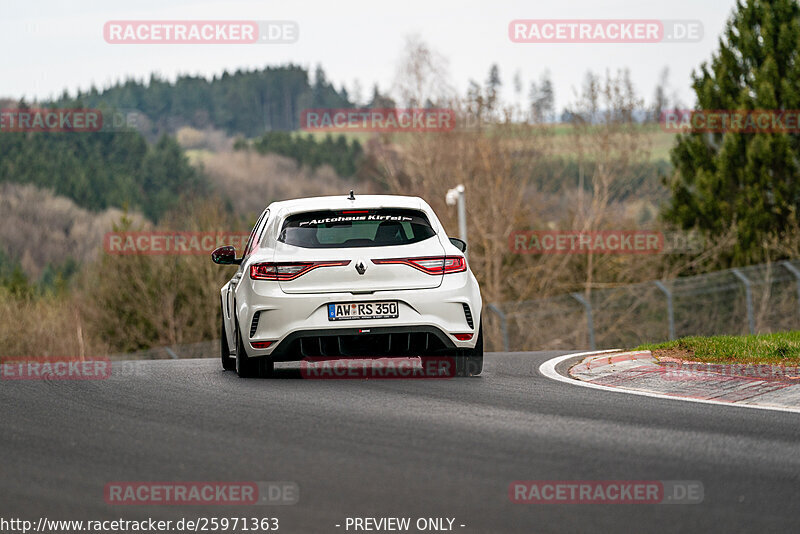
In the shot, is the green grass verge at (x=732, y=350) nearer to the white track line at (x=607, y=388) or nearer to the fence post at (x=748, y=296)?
the white track line at (x=607, y=388)

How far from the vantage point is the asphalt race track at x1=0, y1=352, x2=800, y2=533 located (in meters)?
5.68

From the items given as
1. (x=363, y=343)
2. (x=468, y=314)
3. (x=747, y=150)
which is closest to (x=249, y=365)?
(x=363, y=343)

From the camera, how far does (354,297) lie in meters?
10.3

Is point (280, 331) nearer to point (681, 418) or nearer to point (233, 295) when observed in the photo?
point (233, 295)

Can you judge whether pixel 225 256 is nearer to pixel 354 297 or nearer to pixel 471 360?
pixel 354 297

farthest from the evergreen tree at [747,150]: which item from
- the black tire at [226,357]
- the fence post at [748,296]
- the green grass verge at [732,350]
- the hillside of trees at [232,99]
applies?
the hillside of trees at [232,99]

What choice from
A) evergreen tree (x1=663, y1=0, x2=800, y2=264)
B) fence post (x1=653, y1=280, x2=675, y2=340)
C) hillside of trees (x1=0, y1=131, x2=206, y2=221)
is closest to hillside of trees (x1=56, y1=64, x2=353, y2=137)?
hillside of trees (x1=0, y1=131, x2=206, y2=221)

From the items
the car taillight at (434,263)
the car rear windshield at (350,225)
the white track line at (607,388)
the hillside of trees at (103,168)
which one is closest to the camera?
the white track line at (607,388)

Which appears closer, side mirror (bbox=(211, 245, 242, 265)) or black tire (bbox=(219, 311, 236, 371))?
side mirror (bbox=(211, 245, 242, 265))

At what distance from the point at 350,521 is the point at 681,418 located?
3.72 metres

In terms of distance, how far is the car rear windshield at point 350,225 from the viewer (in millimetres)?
10742

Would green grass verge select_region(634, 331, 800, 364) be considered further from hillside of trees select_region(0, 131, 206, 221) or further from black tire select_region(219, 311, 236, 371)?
hillside of trees select_region(0, 131, 206, 221)

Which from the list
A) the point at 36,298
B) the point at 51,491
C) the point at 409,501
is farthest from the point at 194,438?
the point at 36,298

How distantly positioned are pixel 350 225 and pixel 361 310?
3.32ft
